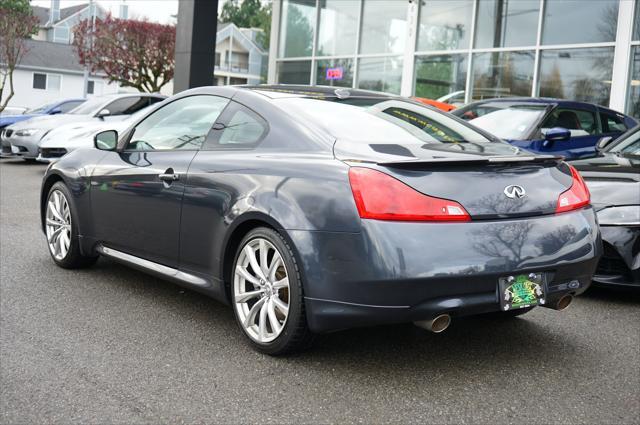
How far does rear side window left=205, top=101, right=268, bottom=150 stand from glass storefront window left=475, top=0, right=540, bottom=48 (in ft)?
42.2

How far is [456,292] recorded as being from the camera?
11.3 feet

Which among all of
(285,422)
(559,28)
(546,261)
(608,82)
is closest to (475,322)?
(546,261)

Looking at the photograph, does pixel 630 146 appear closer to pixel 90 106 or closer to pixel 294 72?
pixel 90 106

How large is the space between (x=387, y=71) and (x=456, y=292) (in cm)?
1717

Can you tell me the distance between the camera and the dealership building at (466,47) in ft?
47.9

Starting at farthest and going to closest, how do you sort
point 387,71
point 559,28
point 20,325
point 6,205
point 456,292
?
point 387,71
point 559,28
point 6,205
point 20,325
point 456,292

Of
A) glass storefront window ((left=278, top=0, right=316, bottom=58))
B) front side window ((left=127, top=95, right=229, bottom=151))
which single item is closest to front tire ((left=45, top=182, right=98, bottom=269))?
front side window ((left=127, top=95, right=229, bottom=151))

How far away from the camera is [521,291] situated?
3.62 meters

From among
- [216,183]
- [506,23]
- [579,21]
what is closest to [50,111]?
[506,23]

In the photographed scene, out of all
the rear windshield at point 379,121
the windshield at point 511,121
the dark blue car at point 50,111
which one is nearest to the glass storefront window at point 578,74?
the windshield at point 511,121

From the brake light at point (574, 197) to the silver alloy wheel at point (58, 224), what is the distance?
11.7 feet

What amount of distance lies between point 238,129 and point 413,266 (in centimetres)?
152

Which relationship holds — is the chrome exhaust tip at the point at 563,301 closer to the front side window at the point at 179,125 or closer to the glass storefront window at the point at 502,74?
the front side window at the point at 179,125

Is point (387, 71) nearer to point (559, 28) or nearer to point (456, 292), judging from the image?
point (559, 28)
